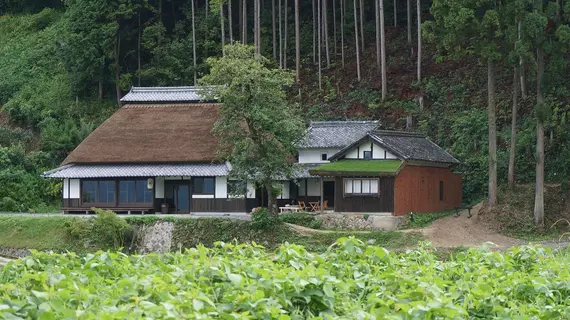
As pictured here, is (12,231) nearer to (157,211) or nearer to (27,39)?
(157,211)

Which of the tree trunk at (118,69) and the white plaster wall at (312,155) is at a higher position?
the tree trunk at (118,69)

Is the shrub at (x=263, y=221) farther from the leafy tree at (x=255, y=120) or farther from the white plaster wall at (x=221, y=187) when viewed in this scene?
the white plaster wall at (x=221, y=187)

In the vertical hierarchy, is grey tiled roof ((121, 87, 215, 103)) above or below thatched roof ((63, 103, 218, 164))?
above

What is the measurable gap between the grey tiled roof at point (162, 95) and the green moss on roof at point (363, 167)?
989 centimetres

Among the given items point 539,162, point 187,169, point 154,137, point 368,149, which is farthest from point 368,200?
point 154,137

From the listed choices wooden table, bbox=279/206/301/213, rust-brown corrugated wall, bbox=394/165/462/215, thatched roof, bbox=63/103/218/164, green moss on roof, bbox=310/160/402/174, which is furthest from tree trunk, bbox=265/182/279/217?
thatched roof, bbox=63/103/218/164

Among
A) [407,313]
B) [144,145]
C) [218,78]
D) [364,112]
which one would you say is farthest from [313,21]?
[407,313]

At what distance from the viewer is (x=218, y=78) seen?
30.9 meters

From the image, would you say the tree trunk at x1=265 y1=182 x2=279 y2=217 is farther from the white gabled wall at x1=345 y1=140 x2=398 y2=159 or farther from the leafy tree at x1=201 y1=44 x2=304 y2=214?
the white gabled wall at x1=345 y1=140 x2=398 y2=159

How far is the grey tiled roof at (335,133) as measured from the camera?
35.6 m

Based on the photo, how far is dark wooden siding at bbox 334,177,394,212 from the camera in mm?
30953

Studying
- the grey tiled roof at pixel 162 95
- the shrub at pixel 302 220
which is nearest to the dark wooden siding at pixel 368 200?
the shrub at pixel 302 220

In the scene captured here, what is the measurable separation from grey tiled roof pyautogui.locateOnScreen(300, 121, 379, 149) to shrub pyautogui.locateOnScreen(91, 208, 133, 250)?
8395mm

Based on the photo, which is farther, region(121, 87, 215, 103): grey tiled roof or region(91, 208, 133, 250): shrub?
region(121, 87, 215, 103): grey tiled roof
